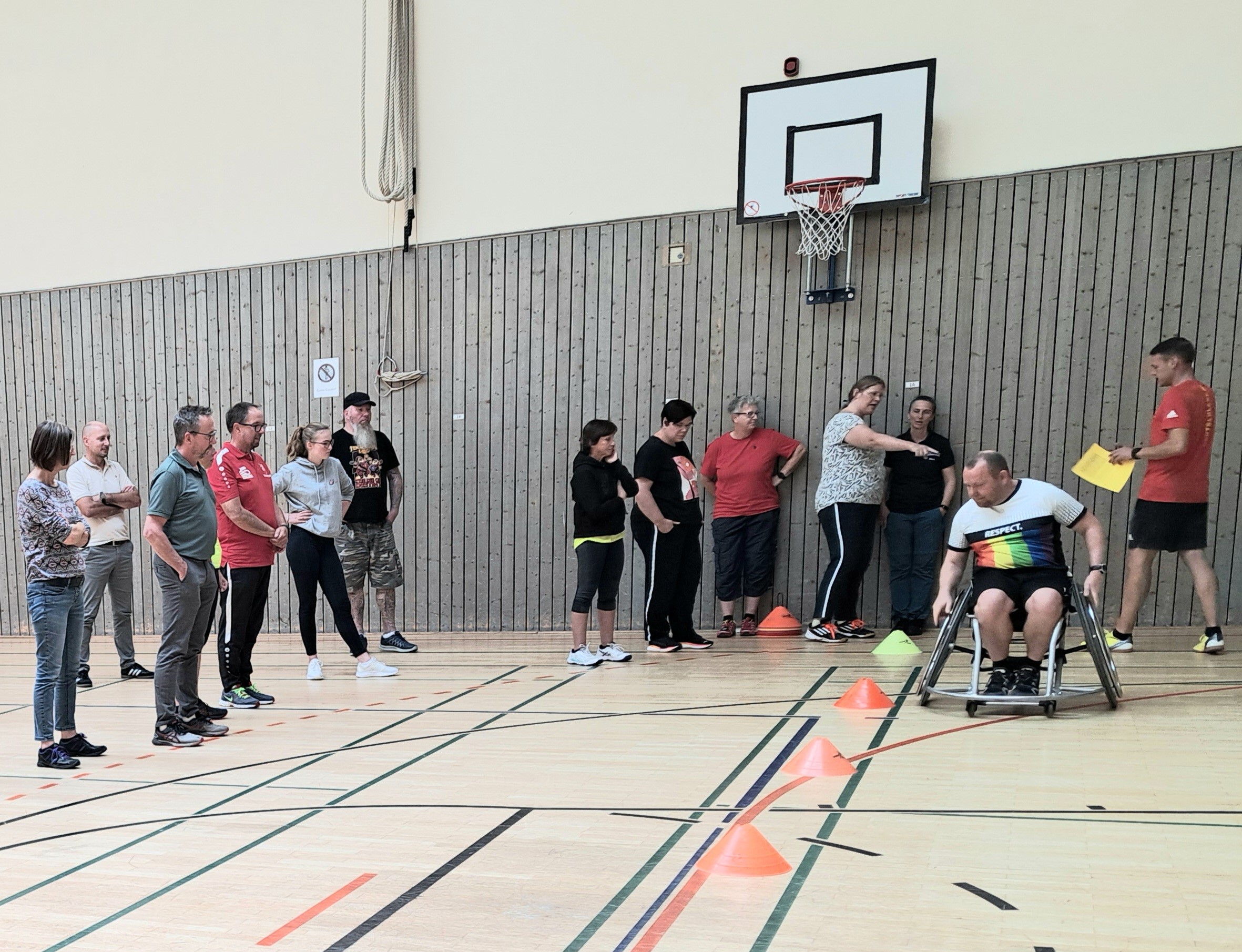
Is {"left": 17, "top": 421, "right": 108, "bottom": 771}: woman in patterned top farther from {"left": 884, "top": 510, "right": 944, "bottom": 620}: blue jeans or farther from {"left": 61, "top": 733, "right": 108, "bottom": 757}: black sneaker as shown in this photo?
Answer: {"left": 884, "top": 510, "right": 944, "bottom": 620}: blue jeans

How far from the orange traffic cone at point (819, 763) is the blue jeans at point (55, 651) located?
2.82m

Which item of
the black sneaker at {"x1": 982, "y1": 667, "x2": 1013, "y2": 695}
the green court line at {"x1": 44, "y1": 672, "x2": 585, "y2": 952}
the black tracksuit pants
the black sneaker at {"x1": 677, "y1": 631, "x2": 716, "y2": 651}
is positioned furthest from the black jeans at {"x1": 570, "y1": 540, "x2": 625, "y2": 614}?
the black sneaker at {"x1": 982, "y1": 667, "x2": 1013, "y2": 695}

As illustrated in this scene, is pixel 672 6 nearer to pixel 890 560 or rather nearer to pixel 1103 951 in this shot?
pixel 890 560

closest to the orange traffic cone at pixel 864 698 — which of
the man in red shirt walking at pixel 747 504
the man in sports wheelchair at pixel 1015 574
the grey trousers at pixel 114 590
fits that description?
the man in sports wheelchair at pixel 1015 574

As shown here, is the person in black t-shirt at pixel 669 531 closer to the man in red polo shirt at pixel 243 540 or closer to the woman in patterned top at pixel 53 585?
the man in red polo shirt at pixel 243 540

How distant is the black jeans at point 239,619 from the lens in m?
4.84

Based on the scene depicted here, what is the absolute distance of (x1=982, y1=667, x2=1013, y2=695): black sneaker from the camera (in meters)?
3.93

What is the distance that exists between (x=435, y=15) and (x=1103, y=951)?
7755 millimetres

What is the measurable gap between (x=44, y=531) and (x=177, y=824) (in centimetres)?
139

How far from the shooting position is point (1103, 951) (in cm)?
201

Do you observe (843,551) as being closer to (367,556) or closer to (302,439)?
(367,556)

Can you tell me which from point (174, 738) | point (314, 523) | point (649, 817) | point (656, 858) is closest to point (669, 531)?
point (314, 523)

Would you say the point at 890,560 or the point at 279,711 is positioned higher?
the point at 890,560

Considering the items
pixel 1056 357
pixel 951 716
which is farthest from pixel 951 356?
pixel 951 716
